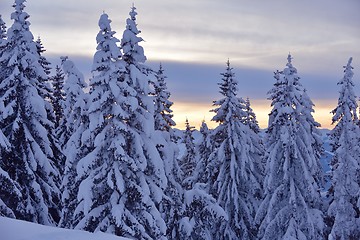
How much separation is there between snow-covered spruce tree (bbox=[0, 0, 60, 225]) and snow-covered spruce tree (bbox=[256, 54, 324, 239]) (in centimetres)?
1324

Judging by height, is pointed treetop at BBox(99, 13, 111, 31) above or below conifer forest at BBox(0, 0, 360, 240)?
above

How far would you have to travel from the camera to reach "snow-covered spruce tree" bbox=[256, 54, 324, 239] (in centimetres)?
2633

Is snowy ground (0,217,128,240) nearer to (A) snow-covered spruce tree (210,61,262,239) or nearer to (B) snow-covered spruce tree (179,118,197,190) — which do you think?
(A) snow-covered spruce tree (210,61,262,239)

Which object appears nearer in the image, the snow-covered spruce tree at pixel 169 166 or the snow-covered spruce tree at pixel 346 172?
the snow-covered spruce tree at pixel 169 166

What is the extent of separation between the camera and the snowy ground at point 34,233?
359 inches

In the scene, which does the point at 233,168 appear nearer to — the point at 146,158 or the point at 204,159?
the point at 204,159

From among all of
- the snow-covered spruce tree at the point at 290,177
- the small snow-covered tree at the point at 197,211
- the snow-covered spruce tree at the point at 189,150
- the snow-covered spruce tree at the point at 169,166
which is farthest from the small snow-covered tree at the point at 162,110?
the snow-covered spruce tree at the point at 189,150

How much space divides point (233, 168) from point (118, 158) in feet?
41.7

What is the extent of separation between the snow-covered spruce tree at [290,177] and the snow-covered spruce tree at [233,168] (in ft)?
5.47

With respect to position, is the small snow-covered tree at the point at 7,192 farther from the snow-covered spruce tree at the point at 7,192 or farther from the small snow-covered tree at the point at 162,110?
the small snow-covered tree at the point at 162,110

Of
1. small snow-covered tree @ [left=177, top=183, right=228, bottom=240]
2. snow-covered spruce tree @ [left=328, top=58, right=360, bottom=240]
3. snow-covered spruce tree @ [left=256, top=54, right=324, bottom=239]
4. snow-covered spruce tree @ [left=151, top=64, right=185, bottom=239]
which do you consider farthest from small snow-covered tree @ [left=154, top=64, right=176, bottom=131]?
snow-covered spruce tree @ [left=328, top=58, right=360, bottom=240]

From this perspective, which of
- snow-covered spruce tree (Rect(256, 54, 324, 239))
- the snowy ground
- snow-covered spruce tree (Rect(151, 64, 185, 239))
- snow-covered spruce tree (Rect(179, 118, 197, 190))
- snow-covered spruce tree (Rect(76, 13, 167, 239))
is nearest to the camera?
the snowy ground

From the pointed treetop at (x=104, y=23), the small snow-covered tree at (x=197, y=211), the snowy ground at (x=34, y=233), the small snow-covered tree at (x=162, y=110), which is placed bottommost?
the small snow-covered tree at (x=197, y=211)

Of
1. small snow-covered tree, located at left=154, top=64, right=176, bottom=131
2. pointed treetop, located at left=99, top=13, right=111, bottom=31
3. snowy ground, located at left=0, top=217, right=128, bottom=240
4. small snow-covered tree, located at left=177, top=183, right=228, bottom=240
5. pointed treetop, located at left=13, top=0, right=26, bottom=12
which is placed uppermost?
pointed treetop, located at left=13, top=0, right=26, bottom=12
